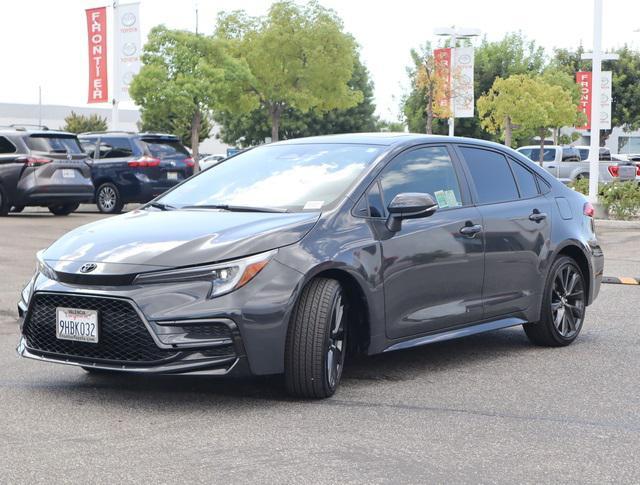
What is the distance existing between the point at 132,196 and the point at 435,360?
16494 mm

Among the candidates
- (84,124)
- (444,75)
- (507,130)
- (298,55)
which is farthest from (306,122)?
(444,75)

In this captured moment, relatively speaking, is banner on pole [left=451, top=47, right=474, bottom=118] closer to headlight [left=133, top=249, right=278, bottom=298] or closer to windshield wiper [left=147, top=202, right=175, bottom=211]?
windshield wiper [left=147, top=202, right=175, bottom=211]

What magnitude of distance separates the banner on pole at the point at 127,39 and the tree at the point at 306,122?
46.7 m

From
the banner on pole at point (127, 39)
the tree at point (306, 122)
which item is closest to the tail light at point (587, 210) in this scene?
the banner on pole at point (127, 39)

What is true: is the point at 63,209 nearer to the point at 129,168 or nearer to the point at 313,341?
the point at 129,168

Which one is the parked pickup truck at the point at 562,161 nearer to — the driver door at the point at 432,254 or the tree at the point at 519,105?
the tree at the point at 519,105

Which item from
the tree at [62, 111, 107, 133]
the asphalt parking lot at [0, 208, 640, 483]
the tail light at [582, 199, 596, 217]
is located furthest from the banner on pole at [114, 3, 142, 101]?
the tree at [62, 111, 107, 133]

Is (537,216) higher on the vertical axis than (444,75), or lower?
lower

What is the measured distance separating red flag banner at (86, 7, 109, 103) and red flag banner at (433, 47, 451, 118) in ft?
34.4

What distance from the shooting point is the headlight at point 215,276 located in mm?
5691

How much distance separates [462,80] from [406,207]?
28.5 m

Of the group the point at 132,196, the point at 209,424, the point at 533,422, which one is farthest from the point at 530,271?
the point at 132,196

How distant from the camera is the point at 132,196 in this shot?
2325 cm

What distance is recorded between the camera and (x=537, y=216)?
7.88 meters
